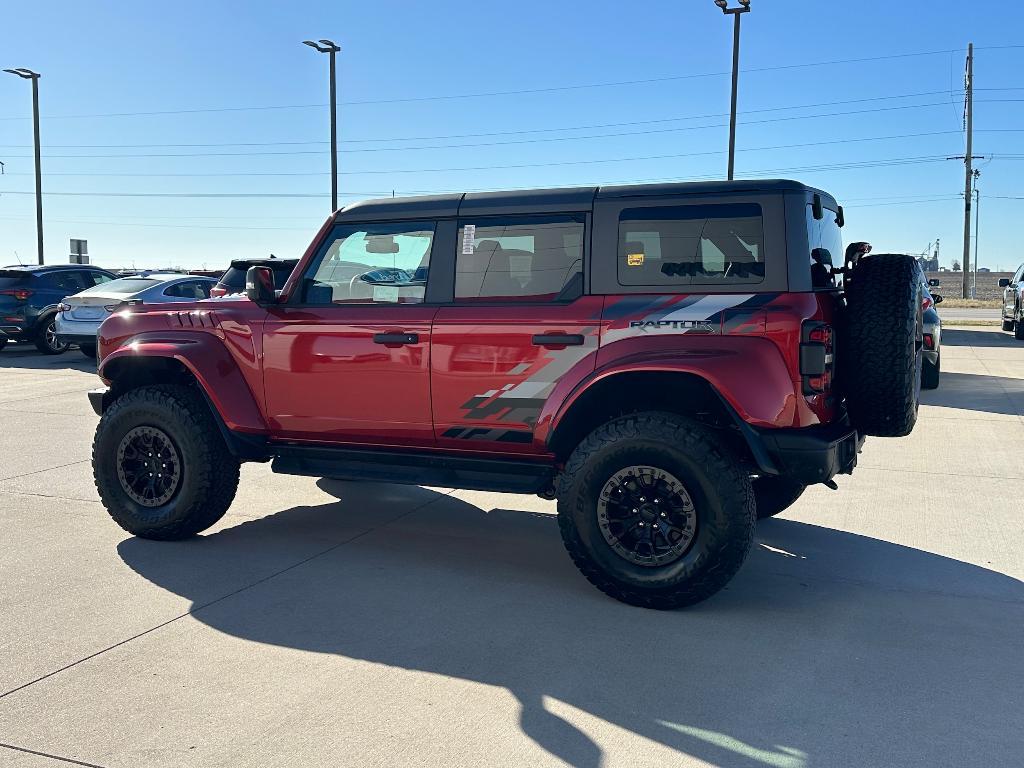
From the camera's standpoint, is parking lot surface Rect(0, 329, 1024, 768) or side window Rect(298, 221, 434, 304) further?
side window Rect(298, 221, 434, 304)

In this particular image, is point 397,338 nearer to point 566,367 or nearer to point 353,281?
point 353,281

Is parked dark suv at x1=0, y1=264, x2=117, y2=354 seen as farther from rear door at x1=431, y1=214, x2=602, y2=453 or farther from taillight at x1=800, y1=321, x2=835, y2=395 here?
taillight at x1=800, y1=321, x2=835, y2=395

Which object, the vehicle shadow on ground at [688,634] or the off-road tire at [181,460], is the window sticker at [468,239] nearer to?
the vehicle shadow on ground at [688,634]

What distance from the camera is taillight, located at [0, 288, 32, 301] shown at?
17.3m

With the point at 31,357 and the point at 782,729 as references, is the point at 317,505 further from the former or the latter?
the point at 31,357

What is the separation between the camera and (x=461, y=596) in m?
4.61

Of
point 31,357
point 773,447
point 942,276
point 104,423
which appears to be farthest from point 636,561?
point 942,276

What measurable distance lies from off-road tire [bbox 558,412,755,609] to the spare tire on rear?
68 cm

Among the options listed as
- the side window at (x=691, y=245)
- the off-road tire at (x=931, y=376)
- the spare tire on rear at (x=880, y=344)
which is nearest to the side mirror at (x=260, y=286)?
the side window at (x=691, y=245)

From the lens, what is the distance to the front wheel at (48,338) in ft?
56.8

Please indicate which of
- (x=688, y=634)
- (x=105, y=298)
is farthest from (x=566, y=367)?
(x=105, y=298)

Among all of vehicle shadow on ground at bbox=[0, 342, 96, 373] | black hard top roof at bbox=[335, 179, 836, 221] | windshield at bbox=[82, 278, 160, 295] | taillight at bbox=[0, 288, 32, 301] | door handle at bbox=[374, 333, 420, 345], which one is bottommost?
vehicle shadow on ground at bbox=[0, 342, 96, 373]

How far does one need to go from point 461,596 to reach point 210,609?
3.72 ft

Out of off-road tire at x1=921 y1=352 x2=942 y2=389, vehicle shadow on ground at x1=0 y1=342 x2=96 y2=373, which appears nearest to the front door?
off-road tire at x1=921 y1=352 x2=942 y2=389
